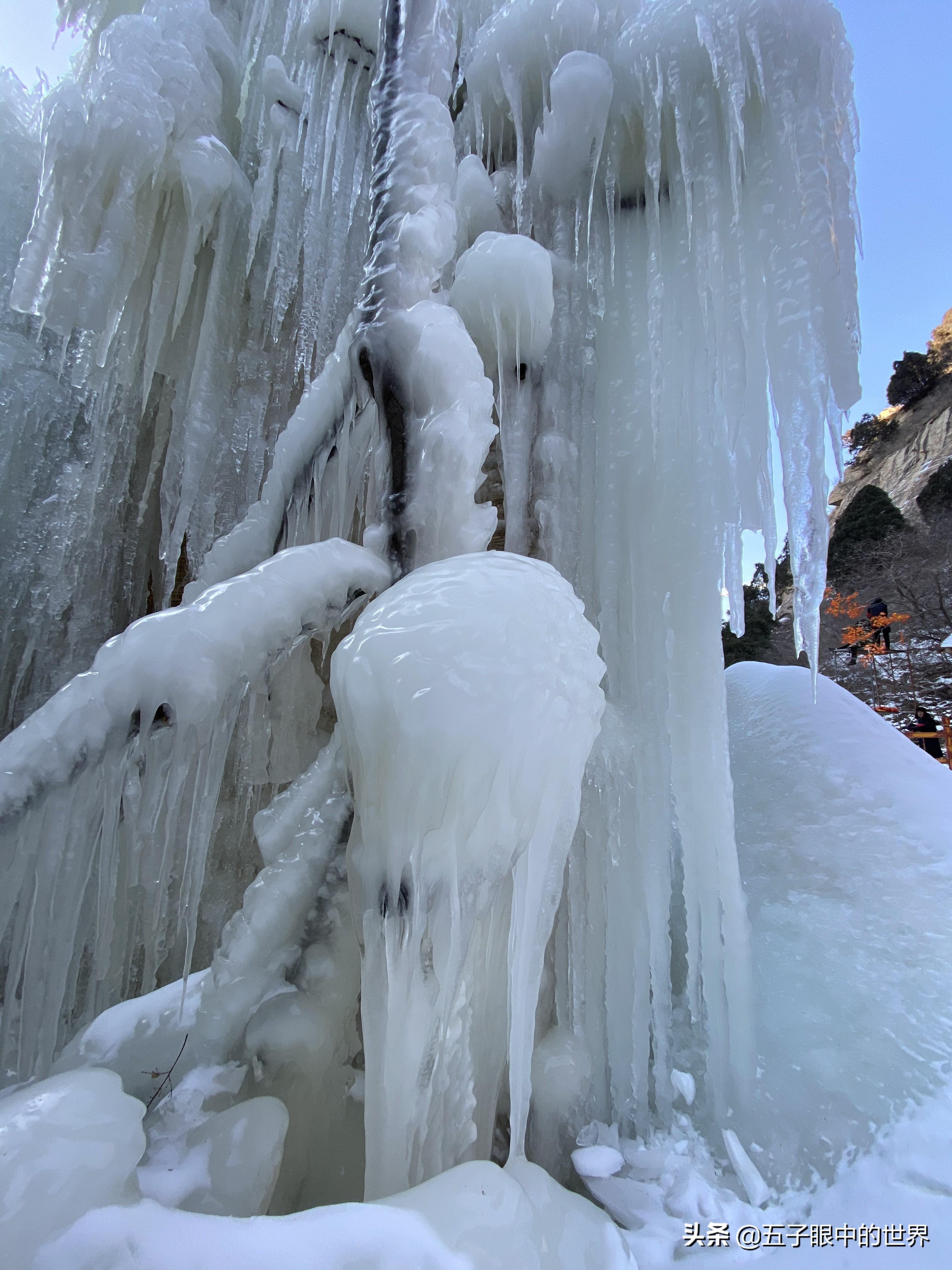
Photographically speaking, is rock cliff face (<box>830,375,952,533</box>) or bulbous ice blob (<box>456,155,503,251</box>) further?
rock cliff face (<box>830,375,952,533</box>)

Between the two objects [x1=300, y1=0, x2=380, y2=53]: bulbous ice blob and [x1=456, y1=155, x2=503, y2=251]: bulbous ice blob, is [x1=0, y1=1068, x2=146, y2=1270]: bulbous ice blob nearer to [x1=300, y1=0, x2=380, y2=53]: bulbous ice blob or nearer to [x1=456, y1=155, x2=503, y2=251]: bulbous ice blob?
[x1=456, y1=155, x2=503, y2=251]: bulbous ice blob

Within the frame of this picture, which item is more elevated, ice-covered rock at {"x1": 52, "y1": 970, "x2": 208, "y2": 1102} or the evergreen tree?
the evergreen tree

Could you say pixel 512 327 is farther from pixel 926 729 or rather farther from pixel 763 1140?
pixel 926 729

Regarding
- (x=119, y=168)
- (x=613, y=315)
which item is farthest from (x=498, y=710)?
(x=119, y=168)

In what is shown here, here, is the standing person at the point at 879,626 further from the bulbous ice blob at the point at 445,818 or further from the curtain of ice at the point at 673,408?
the bulbous ice blob at the point at 445,818

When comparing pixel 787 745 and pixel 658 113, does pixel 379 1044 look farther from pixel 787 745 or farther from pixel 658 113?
pixel 658 113

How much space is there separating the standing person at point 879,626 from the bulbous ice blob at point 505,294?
1096 centimetres

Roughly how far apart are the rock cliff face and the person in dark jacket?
5608mm

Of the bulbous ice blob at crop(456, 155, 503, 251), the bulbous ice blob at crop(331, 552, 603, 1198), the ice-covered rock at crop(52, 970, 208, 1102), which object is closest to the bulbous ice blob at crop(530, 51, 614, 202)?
the bulbous ice blob at crop(456, 155, 503, 251)

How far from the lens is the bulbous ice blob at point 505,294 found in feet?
7.07

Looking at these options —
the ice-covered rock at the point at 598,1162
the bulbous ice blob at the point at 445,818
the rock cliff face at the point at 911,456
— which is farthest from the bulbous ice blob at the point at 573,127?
the rock cliff face at the point at 911,456

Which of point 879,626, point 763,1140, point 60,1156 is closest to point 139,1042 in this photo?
point 60,1156

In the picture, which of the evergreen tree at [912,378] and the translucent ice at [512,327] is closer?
the translucent ice at [512,327]

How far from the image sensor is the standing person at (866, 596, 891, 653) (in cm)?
1103
